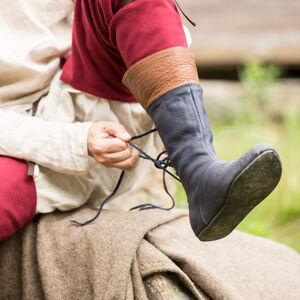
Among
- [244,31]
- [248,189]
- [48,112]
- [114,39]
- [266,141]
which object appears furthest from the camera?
[244,31]

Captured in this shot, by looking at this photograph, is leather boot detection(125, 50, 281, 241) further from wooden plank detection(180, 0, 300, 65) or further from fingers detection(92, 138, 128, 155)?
wooden plank detection(180, 0, 300, 65)

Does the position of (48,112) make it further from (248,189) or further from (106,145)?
(248,189)

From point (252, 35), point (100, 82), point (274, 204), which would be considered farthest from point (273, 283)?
point (252, 35)

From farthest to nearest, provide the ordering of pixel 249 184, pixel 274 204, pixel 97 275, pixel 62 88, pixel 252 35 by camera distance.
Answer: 1. pixel 252 35
2. pixel 274 204
3. pixel 62 88
4. pixel 97 275
5. pixel 249 184

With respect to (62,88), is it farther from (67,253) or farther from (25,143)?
(67,253)

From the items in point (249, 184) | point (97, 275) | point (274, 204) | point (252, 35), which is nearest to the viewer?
point (249, 184)

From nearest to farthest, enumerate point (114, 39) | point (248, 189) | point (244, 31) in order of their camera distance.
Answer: point (248, 189) < point (114, 39) < point (244, 31)

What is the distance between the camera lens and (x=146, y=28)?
2.64 ft

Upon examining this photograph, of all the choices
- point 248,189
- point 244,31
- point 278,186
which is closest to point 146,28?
point 248,189

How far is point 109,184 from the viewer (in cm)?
110

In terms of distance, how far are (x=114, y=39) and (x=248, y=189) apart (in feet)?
1.22

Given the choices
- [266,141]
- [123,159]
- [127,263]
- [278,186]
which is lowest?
[266,141]

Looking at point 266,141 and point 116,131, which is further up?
point 116,131

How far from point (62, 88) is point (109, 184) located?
25 centimetres
